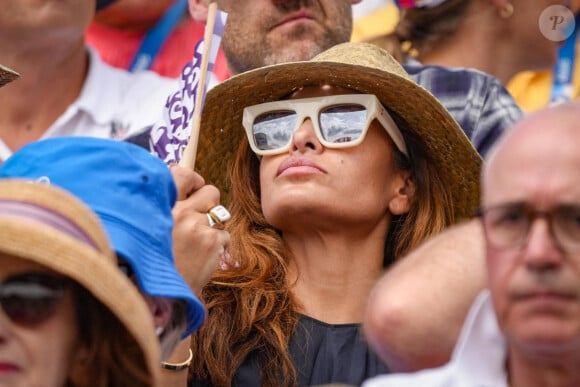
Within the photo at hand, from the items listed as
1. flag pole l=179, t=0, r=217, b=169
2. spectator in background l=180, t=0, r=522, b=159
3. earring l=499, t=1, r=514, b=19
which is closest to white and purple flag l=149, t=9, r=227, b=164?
flag pole l=179, t=0, r=217, b=169

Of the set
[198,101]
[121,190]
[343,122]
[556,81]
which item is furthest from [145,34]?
[121,190]

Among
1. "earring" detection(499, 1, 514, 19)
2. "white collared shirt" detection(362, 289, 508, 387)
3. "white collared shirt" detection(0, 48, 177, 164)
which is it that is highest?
"white collared shirt" detection(362, 289, 508, 387)

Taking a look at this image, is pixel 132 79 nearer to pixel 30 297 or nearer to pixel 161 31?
pixel 161 31

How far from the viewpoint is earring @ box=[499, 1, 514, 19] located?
15.6 ft

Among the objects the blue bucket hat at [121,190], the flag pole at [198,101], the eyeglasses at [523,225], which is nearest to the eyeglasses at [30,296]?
the blue bucket hat at [121,190]

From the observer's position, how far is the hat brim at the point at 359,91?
3.58 meters

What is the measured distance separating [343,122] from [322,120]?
0.06m

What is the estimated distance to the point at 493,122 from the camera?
4.20 m

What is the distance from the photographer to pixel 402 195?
3740 mm

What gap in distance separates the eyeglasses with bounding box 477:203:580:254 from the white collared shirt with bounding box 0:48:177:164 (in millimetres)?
2619

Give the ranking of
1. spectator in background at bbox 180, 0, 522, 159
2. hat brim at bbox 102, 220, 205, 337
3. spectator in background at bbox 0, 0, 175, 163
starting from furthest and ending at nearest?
spectator in background at bbox 0, 0, 175, 163
spectator in background at bbox 180, 0, 522, 159
hat brim at bbox 102, 220, 205, 337

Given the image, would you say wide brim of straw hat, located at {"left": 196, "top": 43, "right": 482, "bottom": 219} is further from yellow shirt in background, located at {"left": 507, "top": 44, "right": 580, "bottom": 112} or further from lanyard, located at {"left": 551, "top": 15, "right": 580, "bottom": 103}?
yellow shirt in background, located at {"left": 507, "top": 44, "right": 580, "bottom": 112}

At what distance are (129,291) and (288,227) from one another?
5.02 ft

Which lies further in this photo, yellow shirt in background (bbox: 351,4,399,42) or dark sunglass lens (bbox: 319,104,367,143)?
yellow shirt in background (bbox: 351,4,399,42)
